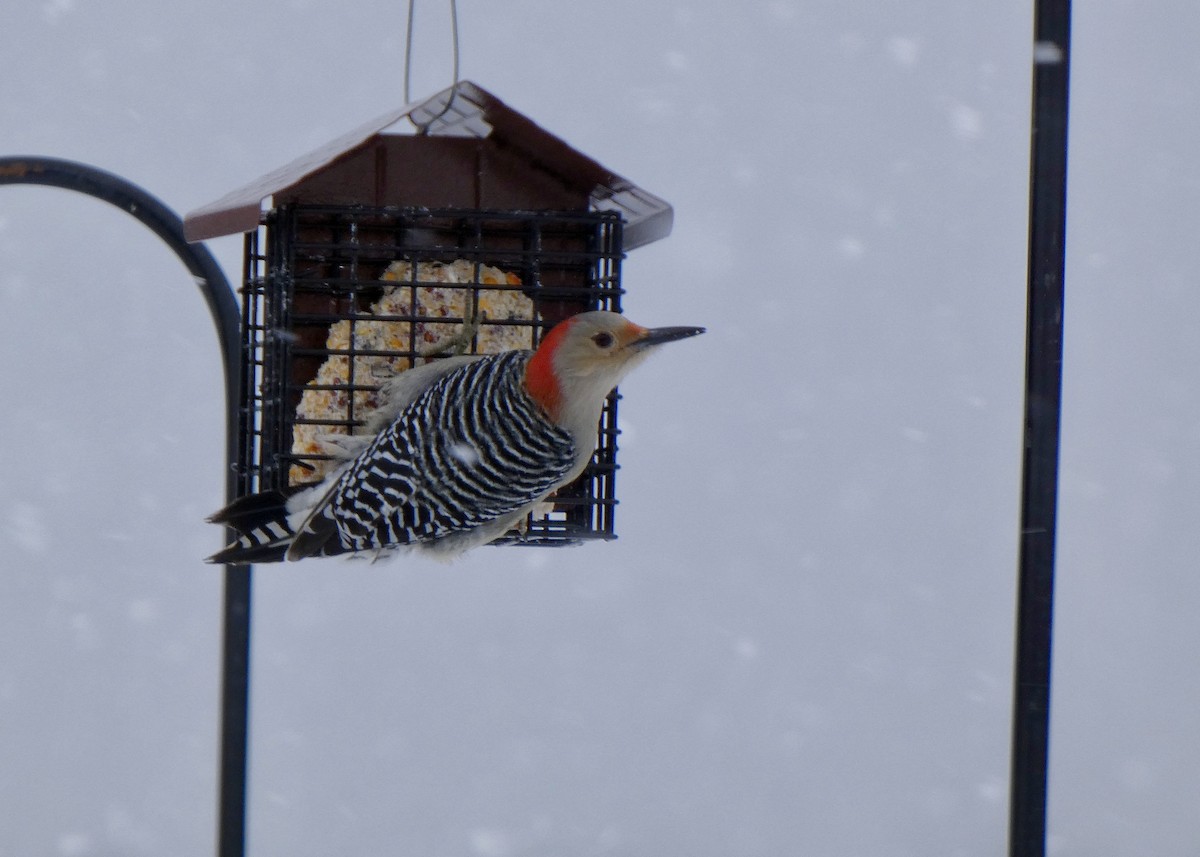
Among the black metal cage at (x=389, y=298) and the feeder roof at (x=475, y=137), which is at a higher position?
the feeder roof at (x=475, y=137)

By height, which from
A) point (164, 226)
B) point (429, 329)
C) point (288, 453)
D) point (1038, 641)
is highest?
point (164, 226)

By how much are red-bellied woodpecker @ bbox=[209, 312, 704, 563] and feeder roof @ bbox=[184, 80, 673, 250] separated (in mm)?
209

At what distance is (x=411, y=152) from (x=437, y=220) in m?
0.09

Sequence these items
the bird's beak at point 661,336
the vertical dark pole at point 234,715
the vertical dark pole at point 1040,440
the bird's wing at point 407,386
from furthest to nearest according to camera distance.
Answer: the vertical dark pole at point 234,715 < the bird's wing at point 407,386 < the bird's beak at point 661,336 < the vertical dark pole at point 1040,440

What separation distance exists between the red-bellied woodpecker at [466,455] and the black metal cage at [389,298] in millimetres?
89

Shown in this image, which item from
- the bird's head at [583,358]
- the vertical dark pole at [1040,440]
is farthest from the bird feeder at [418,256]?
the vertical dark pole at [1040,440]

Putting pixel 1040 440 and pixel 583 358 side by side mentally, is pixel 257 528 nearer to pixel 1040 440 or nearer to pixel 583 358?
pixel 583 358

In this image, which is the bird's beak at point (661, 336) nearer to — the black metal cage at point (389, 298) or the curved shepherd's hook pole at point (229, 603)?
the black metal cage at point (389, 298)

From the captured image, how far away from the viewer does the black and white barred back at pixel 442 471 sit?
142 centimetres

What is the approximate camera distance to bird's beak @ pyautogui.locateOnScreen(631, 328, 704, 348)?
1385mm

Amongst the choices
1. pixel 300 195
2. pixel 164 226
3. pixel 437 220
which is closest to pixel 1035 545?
pixel 437 220

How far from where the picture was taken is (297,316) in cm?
154

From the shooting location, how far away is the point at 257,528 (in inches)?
58.3

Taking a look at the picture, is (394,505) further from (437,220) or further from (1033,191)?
(1033,191)
